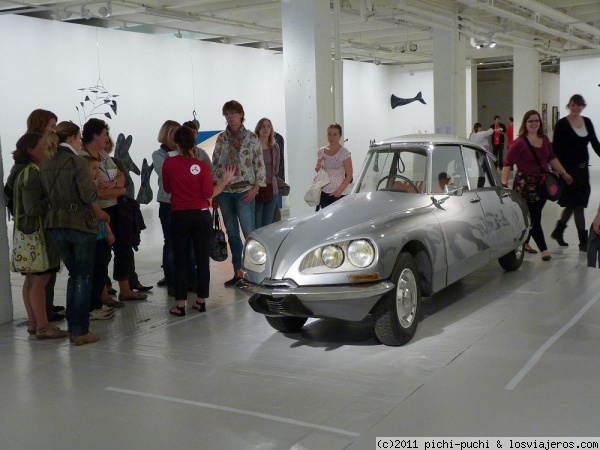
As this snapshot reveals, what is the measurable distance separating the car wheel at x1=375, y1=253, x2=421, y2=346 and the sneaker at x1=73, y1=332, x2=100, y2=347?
2037 millimetres

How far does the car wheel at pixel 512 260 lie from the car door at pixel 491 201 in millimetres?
291

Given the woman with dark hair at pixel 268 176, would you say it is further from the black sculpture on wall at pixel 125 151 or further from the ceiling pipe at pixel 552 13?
the black sculpture on wall at pixel 125 151

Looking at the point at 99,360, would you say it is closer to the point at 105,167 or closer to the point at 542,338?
the point at 105,167

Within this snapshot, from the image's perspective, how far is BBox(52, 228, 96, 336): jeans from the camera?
16.5 ft

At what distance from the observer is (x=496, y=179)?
22.5 ft

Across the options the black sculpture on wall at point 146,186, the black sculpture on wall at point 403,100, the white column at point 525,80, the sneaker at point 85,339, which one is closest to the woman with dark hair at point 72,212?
the sneaker at point 85,339

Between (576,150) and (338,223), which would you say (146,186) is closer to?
(576,150)

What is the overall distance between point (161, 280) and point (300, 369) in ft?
10.4

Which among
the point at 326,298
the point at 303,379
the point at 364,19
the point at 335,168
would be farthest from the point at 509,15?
the point at 303,379

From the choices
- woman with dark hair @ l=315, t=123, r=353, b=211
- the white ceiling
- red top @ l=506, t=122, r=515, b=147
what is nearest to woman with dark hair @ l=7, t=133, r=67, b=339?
woman with dark hair @ l=315, t=123, r=353, b=211

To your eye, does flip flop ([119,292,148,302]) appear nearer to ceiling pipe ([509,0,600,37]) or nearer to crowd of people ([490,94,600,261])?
crowd of people ([490,94,600,261])

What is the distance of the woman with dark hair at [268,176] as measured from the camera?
7305 millimetres

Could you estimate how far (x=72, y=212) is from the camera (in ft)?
16.4

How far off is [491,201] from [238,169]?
232cm
